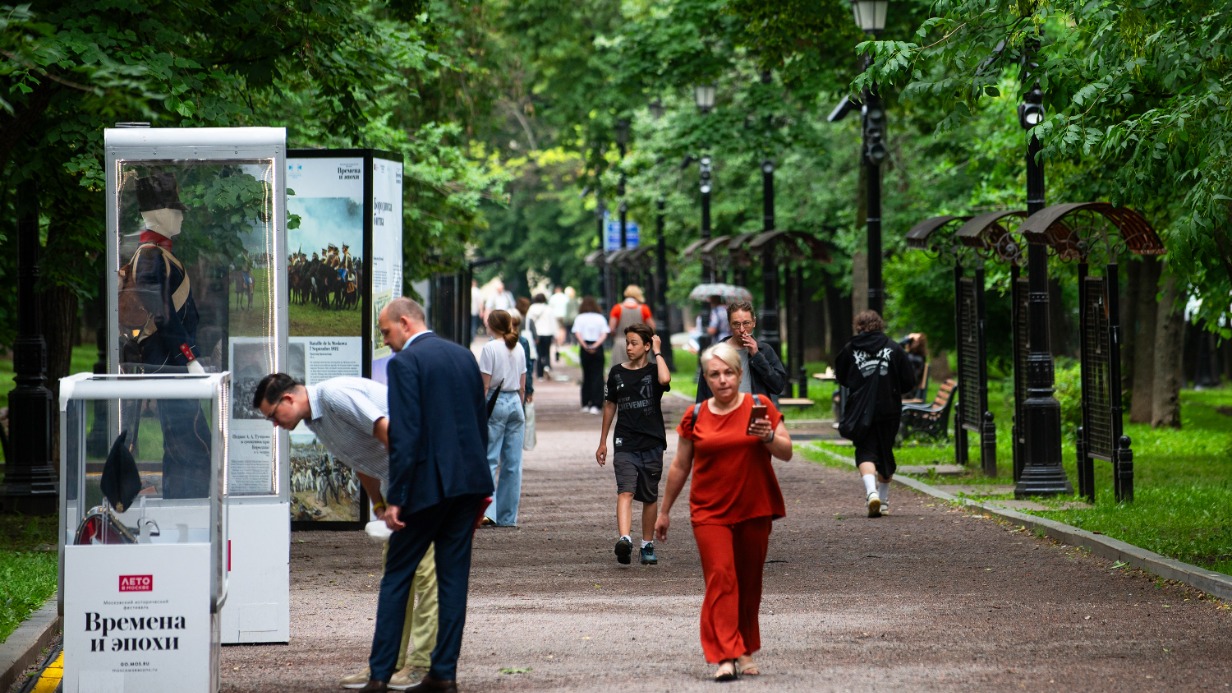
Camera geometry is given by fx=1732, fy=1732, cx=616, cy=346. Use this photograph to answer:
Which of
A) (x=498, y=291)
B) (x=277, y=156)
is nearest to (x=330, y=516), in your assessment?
(x=277, y=156)

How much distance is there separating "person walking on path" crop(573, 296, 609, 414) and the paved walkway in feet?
44.9

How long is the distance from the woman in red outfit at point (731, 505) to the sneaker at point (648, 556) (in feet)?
13.2

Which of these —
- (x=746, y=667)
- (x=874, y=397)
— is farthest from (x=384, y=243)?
(x=746, y=667)

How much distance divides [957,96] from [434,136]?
14060mm

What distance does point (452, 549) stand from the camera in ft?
25.1

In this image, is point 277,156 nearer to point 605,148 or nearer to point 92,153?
point 92,153

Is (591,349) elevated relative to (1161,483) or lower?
elevated

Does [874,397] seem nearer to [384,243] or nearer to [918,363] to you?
[384,243]

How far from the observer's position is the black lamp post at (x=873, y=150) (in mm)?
19688

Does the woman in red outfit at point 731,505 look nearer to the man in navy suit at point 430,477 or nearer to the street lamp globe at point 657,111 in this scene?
the man in navy suit at point 430,477

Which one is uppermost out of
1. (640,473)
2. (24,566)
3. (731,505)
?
(731,505)

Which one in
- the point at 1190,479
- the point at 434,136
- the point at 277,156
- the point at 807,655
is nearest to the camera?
the point at 807,655

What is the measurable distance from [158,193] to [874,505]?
7.22 metres

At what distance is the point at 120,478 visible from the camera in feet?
25.6
